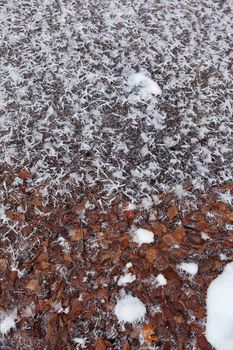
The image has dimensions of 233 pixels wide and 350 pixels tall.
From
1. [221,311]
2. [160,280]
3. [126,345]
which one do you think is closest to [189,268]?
[160,280]

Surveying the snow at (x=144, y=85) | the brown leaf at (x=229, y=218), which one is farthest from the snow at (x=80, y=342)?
the snow at (x=144, y=85)

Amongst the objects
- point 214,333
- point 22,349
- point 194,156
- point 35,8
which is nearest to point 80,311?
point 22,349

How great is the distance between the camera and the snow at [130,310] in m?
3.87

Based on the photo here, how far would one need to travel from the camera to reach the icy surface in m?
4.74

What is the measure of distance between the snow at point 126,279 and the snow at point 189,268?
52cm

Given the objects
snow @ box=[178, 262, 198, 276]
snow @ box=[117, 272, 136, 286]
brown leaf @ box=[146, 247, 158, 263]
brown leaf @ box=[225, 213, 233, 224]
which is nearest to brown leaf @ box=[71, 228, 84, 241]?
snow @ box=[117, 272, 136, 286]

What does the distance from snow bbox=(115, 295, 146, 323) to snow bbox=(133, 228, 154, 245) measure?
61cm

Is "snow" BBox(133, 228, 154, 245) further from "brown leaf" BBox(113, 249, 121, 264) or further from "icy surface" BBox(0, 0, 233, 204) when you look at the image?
"icy surface" BBox(0, 0, 233, 204)

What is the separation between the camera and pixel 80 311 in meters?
3.89

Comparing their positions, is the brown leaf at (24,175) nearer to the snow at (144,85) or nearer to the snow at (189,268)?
the snow at (144,85)

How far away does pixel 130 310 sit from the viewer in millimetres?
3906

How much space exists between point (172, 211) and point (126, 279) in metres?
0.95

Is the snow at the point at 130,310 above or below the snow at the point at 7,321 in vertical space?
above

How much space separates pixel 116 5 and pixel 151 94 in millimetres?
2014
